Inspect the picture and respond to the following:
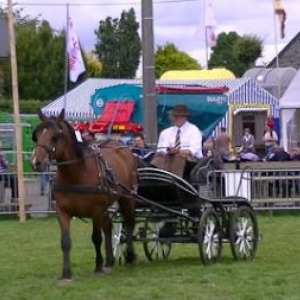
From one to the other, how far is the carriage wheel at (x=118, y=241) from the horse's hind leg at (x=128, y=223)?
291 mm

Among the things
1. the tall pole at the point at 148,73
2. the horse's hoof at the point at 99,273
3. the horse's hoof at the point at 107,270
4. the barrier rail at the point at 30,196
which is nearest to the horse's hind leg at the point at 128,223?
the horse's hoof at the point at 107,270

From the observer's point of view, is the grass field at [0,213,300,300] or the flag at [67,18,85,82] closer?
the grass field at [0,213,300,300]

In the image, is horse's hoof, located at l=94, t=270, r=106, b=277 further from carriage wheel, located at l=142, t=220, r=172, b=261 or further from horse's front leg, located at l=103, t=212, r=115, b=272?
carriage wheel, located at l=142, t=220, r=172, b=261

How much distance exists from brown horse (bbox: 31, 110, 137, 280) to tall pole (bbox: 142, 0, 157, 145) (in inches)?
299

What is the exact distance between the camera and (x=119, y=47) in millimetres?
72125

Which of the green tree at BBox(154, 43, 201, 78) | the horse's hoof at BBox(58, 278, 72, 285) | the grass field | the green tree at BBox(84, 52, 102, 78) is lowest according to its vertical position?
the grass field

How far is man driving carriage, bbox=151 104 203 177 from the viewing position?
12.8m

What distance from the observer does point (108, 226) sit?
11.8 metres

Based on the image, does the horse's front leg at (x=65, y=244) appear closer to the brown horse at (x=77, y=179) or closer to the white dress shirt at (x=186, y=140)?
the brown horse at (x=77, y=179)

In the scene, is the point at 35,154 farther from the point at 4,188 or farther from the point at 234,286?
the point at 4,188

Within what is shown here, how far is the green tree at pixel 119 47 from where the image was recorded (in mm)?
71750

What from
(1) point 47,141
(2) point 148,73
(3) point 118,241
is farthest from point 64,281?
(2) point 148,73

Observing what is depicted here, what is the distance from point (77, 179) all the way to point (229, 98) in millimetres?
22860

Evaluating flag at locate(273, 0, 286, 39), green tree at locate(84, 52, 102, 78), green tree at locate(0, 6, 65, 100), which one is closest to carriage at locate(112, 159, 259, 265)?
flag at locate(273, 0, 286, 39)
